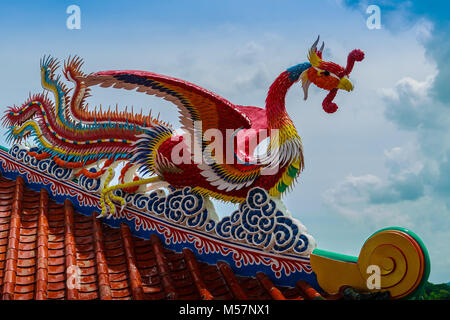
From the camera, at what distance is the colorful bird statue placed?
213 inches

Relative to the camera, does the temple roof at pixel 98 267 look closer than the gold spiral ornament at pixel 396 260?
No

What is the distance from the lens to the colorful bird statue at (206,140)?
5398 millimetres

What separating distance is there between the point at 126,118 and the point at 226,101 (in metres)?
1.33

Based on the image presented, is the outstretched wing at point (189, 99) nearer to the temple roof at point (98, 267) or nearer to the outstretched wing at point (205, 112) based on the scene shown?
the outstretched wing at point (205, 112)

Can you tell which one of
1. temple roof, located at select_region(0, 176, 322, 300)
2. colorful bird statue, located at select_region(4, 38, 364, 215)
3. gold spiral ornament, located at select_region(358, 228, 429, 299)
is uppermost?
colorful bird statue, located at select_region(4, 38, 364, 215)

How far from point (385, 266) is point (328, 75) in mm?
1956

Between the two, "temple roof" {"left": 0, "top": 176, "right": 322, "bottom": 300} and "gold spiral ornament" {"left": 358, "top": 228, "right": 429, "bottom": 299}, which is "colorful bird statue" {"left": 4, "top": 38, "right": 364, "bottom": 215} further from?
"gold spiral ornament" {"left": 358, "top": 228, "right": 429, "bottom": 299}

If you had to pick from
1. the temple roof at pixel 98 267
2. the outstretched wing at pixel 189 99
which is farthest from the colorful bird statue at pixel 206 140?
the temple roof at pixel 98 267

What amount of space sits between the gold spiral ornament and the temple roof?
0.56 meters

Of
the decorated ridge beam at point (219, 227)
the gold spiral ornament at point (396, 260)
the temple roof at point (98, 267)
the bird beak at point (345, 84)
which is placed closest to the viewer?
the gold spiral ornament at point (396, 260)

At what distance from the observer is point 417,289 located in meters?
4.32

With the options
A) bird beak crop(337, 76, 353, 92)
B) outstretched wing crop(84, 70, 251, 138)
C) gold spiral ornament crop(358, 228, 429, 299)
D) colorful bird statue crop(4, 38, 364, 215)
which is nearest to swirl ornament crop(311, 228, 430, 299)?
gold spiral ornament crop(358, 228, 429, 299)

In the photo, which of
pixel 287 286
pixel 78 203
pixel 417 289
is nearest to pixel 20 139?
pixel 78 203
